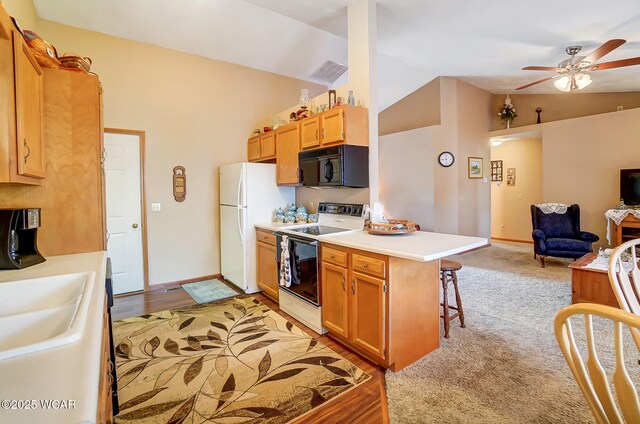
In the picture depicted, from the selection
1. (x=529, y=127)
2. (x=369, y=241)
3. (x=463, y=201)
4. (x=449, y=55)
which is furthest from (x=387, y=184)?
(x=369, y=241)

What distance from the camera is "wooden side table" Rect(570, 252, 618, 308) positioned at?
10.1 ft

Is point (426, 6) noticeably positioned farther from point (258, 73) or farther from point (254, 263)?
point (254, 263)

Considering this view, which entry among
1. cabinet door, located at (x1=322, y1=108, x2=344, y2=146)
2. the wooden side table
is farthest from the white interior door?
the wooden side table

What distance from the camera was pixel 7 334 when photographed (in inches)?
40.9

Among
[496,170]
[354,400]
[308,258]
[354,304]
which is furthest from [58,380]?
[496,170]

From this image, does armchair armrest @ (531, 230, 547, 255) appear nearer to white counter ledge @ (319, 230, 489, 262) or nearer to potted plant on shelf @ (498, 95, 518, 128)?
potted plant on shelf @ (498, 95, 518, 128)

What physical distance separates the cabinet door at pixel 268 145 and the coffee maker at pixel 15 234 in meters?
2.63

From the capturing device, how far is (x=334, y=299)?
2557 mm

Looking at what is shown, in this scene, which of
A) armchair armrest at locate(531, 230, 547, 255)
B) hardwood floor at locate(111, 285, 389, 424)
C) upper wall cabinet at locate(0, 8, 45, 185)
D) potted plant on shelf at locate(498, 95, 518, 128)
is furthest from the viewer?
potted plant on shelf at locate(498, 95, 518, 128)

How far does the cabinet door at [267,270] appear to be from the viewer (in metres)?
3.46

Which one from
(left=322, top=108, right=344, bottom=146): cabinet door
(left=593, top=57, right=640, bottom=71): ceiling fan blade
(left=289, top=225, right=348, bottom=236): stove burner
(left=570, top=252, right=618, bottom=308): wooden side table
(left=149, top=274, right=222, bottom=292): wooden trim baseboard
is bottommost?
(left=149, top=274, right=222, bottom=292): wooden trim baseboard

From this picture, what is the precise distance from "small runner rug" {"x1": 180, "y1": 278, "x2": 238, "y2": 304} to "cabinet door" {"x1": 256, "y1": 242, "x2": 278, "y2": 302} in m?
0.45

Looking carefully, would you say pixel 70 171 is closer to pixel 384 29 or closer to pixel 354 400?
pixel 354 400

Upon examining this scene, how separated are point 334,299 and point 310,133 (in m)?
1.80
